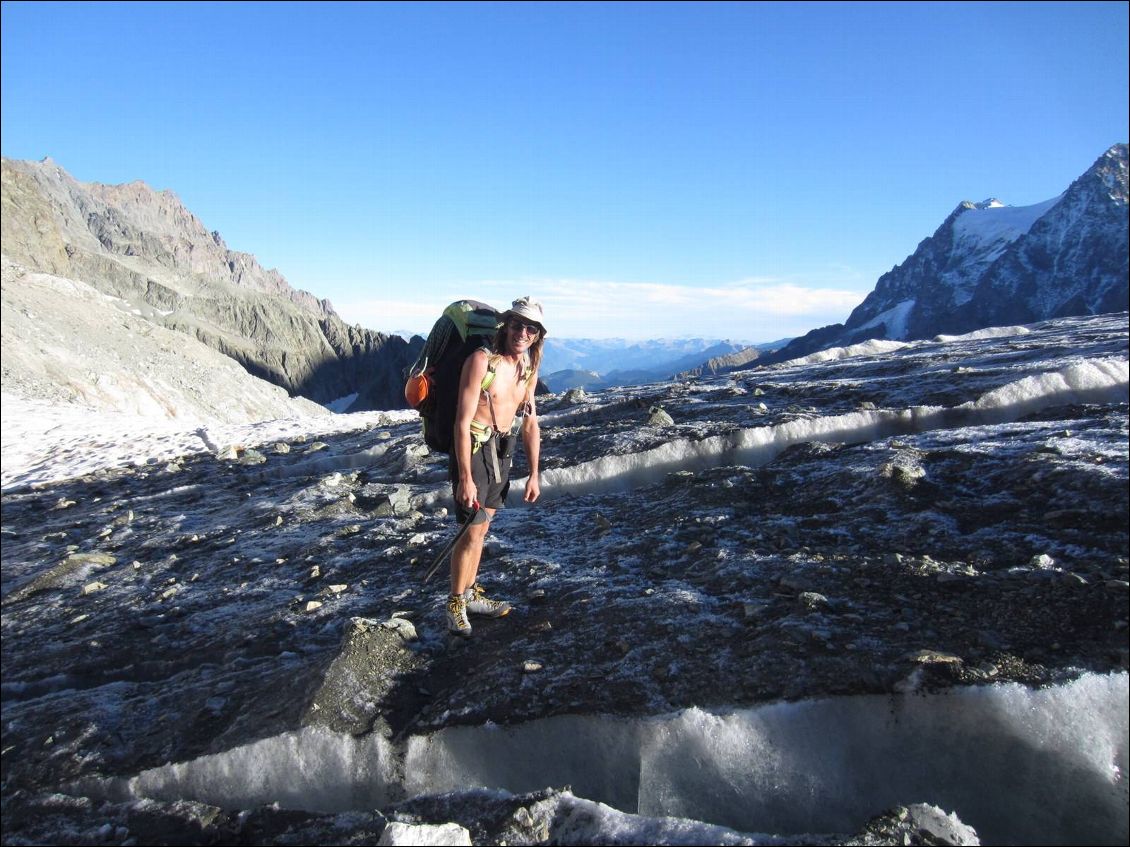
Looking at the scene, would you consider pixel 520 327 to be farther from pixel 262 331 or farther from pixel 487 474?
pixel 262 331

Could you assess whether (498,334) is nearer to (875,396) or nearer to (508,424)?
(508,424)

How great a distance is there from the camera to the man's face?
438cm

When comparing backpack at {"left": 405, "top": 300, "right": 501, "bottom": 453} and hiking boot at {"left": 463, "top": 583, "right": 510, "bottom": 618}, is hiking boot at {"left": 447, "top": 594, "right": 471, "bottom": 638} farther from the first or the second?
backpack at {"left": 405, "top": 300, "right": 501, "bottom": 453}

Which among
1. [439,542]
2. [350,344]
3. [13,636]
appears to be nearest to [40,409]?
[13,636]

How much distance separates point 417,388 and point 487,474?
0.77 m

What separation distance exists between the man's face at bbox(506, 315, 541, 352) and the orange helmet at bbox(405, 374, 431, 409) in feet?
2.16

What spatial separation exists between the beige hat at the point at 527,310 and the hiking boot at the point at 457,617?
76.9 inches

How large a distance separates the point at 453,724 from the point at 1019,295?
8308 inches

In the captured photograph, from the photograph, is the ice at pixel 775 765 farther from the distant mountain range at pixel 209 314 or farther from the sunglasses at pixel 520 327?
the distant mountain range at pixel 209 314

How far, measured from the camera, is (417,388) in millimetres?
4527

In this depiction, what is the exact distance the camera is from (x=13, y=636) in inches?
237

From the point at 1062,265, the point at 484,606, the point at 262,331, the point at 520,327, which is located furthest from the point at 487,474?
the point at 1062,265

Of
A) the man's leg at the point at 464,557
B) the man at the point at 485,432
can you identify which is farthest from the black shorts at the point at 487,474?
the man's leg at the point at 464,557

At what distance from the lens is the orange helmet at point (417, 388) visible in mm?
4504
